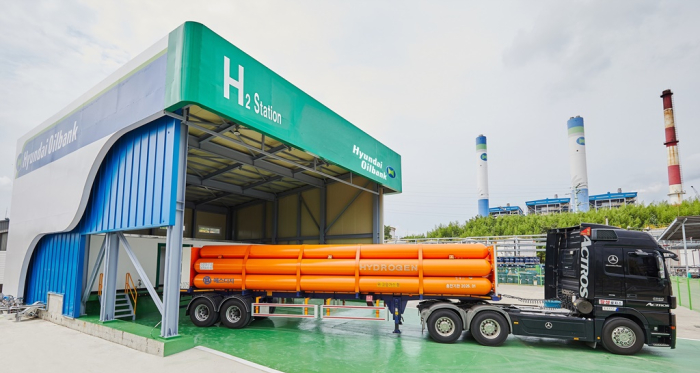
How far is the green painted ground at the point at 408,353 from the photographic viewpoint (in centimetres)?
829

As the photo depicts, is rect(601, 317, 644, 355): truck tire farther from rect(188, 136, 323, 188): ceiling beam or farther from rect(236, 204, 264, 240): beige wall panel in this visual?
rect(236, 204, 264, 240): beige wall panel

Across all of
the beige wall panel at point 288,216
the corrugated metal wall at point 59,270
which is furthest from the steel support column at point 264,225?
the corrugated metal wall at point 59,270

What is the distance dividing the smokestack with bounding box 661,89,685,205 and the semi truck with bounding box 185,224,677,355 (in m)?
61.0

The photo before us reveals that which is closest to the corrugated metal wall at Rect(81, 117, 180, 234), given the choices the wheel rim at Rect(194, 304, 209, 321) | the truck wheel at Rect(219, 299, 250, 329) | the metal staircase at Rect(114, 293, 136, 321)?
the metal staircase at Rect(114, 293, 136, 321)

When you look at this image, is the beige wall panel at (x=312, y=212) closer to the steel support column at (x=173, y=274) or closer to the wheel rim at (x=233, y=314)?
the wheel rim at (x=233, y=314)

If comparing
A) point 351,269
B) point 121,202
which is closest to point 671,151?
point 351,269

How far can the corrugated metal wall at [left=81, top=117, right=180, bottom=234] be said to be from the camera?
9859 millimetres

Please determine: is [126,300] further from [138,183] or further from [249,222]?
[249,222]

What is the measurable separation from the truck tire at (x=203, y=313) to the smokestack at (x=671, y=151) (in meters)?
66.8

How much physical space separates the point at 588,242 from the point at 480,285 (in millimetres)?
2795

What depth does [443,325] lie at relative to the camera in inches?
407

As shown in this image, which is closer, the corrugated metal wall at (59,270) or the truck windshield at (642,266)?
the truck windshield at (642,266)

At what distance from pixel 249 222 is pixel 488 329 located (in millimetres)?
17052

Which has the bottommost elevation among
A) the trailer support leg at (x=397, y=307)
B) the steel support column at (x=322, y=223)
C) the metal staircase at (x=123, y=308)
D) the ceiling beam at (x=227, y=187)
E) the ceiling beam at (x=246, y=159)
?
the metal staircase at (x=123, y=308)
